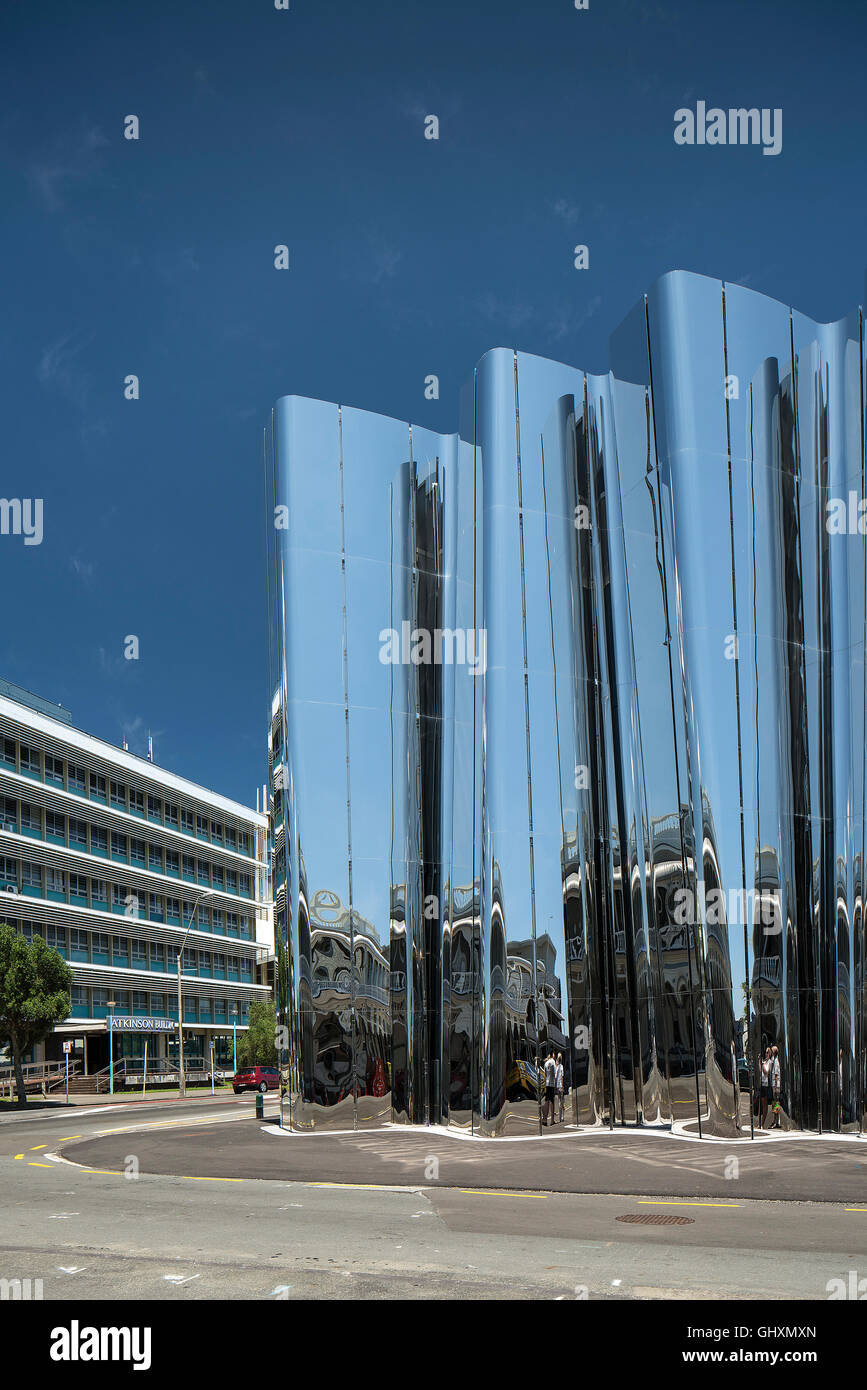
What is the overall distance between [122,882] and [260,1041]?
1466 centimetres

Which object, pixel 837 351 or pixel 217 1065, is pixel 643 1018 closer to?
pixel 837 351

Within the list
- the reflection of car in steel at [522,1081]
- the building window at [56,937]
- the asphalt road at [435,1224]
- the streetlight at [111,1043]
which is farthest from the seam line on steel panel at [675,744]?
the building window at [56,937]

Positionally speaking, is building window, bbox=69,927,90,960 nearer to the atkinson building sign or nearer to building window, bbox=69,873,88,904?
building window, bbox=69,873,88,904

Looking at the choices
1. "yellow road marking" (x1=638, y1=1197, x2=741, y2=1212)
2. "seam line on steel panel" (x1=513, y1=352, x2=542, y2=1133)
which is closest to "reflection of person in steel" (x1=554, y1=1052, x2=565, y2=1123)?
"seam line on steel panel" (x1=513, y1=352, x2=542, y2=1133)

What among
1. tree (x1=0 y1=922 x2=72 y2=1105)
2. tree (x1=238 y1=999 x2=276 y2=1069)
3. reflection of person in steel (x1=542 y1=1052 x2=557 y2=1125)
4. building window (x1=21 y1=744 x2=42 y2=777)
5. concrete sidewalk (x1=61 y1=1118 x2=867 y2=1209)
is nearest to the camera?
concrete sidewalk (x1=61 y1=1118 x2=867 y2=1209)

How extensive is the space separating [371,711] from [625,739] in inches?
239

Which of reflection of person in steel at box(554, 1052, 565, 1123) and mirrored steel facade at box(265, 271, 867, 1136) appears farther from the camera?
reflection of person in steel at box(554, 1052, 565, 1123)

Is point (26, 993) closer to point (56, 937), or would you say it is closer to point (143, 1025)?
point (56, 937)

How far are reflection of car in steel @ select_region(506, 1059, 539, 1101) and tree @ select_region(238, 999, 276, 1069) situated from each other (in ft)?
162

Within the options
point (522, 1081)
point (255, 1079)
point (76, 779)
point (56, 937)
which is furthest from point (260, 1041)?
point (522, 1081)

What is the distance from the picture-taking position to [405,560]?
1131 inches

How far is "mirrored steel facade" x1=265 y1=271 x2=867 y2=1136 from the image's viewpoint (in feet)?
73.3

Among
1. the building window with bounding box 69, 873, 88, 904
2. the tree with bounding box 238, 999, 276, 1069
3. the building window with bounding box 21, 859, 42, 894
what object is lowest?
the tree with bounding box 238, 999, 276, 1069

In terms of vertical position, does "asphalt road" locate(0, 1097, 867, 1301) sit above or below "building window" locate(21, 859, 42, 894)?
below
